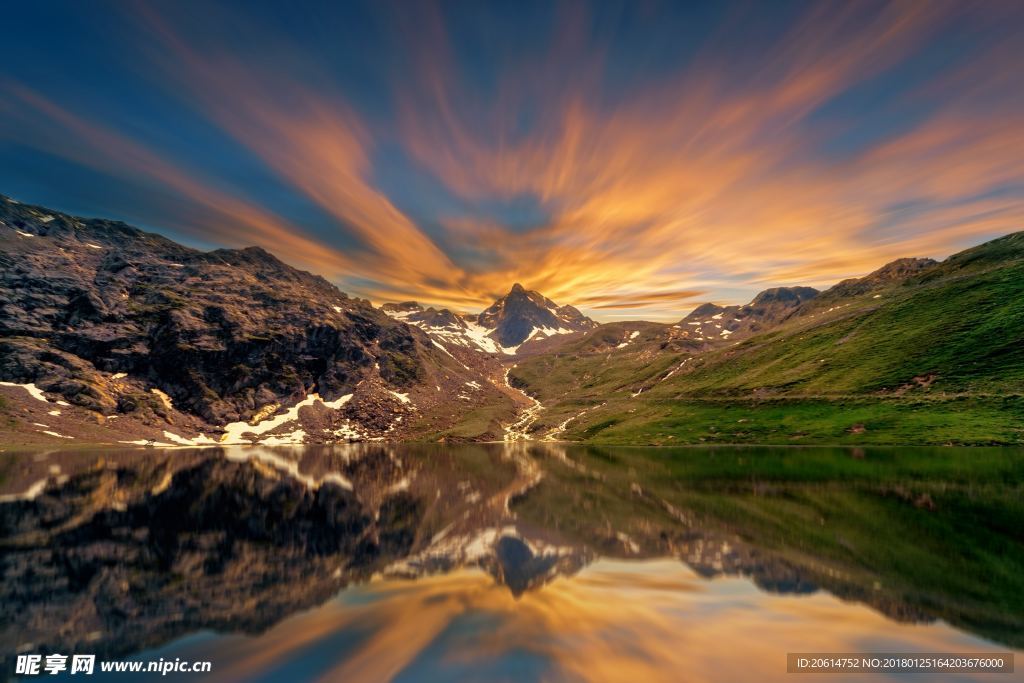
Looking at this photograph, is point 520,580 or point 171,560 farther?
point 171,560

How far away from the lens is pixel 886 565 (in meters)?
30.4

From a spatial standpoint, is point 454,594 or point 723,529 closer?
point 454,594

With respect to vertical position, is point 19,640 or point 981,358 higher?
point 981,358

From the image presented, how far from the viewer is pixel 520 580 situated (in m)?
31.0

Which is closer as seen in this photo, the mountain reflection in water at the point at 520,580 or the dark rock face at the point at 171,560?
the mountain reflection in water at the point at 520,580

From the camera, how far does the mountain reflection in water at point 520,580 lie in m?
19.8

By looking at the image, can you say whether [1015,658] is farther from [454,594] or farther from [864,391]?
[864,391]

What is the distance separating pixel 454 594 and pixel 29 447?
759ft

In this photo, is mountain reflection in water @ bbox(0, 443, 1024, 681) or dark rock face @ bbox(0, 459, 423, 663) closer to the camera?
mountain reflection in water @ bbox(0, 443, 1024, 681)

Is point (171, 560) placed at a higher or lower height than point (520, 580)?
higher

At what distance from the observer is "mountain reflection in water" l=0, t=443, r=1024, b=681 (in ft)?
65.0

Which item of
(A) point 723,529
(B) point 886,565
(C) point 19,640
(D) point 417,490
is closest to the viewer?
(C) point 19,640

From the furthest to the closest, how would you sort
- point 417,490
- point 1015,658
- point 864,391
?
point 864,391 < point 417,490 < point 1015,658

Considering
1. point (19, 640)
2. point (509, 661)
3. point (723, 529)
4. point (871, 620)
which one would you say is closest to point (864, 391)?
point (723, 529)
